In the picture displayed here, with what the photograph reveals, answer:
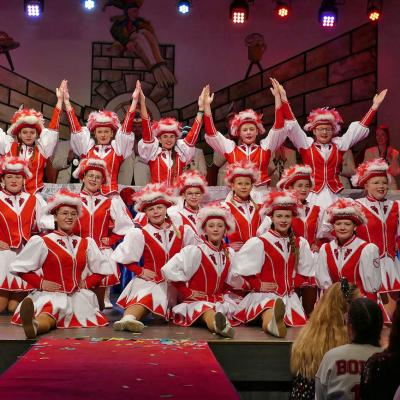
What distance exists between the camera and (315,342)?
3.73 metres

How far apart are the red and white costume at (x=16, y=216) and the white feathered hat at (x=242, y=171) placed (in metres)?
1.72

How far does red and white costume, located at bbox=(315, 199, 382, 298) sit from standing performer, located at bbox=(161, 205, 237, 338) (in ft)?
2.51

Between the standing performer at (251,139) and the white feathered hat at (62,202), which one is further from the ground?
the standing performer at (251,139)

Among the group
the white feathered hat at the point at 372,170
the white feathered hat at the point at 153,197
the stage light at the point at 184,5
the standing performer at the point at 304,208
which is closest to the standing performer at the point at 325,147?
the standing performer at the point at 304,208

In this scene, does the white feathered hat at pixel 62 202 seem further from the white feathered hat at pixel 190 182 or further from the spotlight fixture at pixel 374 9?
the spotlight fixture at pixel 374 9

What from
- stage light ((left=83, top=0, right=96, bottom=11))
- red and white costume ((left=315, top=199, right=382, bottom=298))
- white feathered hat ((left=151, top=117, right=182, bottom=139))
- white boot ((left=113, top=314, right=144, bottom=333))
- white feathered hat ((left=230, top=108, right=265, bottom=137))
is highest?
stage light ((left=83, top=0, right=96, bottom=11))

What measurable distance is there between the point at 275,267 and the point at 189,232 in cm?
84

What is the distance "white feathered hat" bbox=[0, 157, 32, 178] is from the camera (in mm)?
6551

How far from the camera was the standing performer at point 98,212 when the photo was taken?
6562 mm

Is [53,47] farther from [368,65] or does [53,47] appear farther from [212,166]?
[368,65]

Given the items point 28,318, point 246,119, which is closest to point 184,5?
point 246,119

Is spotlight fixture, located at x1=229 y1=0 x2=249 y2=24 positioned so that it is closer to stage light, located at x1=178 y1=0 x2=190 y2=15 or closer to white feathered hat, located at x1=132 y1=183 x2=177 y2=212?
stage light, located at x1=178 y1=0 x2=190 y2=15

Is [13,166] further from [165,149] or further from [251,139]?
[251,139]

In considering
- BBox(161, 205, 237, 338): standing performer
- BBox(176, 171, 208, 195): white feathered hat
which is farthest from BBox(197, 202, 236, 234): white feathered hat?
BBox(176, 171, 208, 195): white feathered hat
